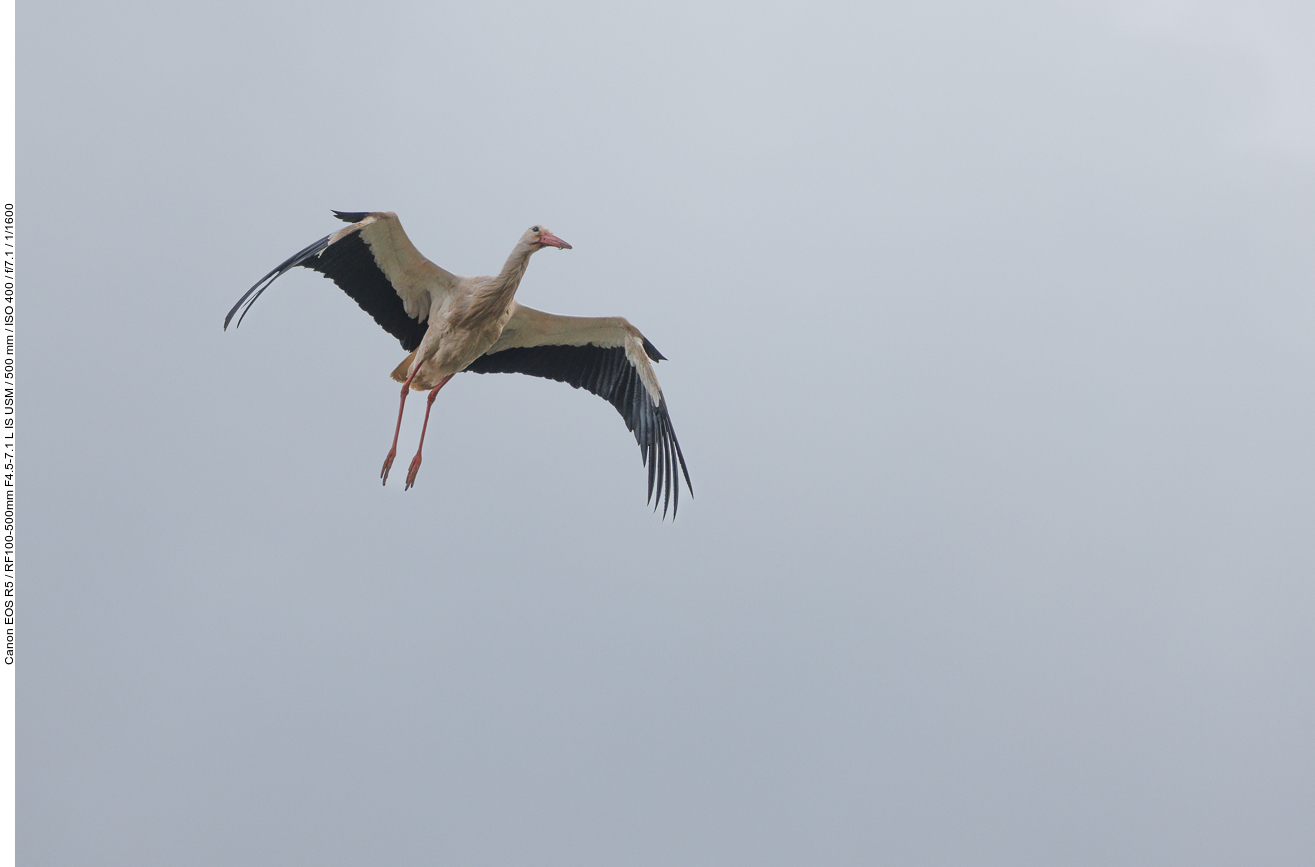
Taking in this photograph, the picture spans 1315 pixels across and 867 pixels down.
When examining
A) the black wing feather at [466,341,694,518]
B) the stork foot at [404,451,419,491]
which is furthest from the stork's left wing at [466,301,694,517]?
the stork foot at [404,451,419,491]

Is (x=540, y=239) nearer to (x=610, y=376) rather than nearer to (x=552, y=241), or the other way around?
(x=552, y=241)

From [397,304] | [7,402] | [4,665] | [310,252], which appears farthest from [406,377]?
[4,665]

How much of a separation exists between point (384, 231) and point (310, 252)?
0.95m

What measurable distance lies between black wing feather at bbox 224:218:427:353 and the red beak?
1683 mm

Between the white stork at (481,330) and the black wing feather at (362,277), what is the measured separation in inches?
0.4

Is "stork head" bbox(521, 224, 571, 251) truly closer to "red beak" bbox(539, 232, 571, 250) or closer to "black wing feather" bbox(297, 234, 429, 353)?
"red beak" bbox(539, 232, 571, 250)

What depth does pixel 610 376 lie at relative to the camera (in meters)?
14.5

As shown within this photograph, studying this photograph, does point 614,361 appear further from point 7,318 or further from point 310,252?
point 7,318

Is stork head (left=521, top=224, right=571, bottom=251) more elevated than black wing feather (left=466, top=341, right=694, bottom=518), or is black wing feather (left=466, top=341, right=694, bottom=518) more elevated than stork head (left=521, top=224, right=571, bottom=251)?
stork head (left=521, top=224, right=571, bottom=251)

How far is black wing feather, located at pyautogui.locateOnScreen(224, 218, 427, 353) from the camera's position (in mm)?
12547

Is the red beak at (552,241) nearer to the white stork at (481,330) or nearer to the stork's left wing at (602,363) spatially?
the white stork at (481,330)

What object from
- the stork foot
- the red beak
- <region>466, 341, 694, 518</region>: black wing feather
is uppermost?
the red beak

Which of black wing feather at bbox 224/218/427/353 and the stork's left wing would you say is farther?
the stork's left wing

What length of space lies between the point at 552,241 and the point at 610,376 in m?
2.30
